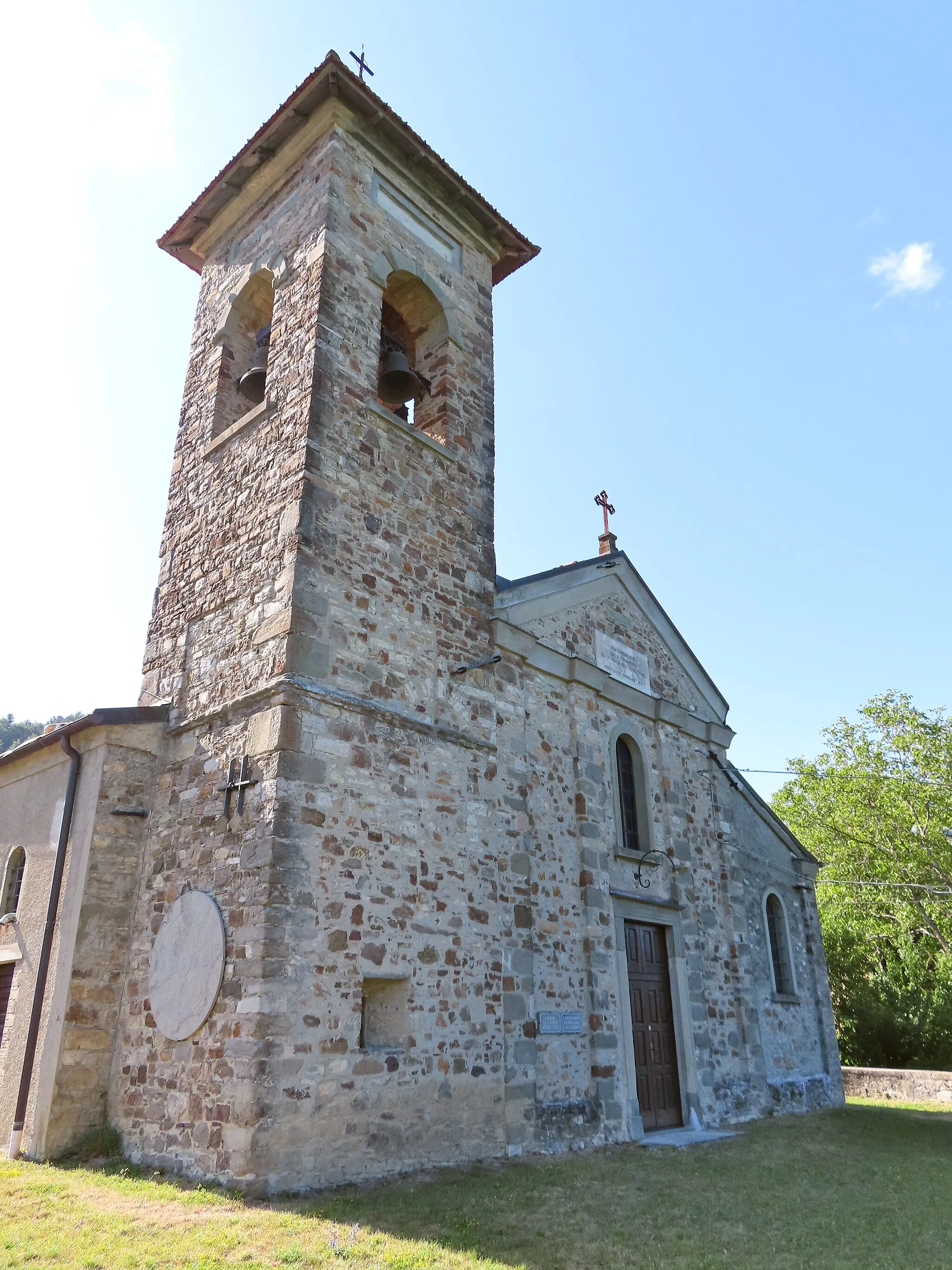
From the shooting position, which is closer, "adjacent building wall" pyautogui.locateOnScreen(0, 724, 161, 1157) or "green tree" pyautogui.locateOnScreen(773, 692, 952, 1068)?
"adjacent building wall" pyautogui.locateOnScreen(0, 724, 161, 1157)

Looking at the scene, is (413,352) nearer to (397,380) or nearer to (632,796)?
(397,380)

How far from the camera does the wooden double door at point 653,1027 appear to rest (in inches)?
401

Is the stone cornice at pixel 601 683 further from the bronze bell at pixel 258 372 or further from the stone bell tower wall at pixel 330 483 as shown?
the bronze bell at pixel 258 372

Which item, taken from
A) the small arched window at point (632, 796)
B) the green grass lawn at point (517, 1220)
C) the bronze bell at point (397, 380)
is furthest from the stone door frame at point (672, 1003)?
the bronze bell at point (397, 380)

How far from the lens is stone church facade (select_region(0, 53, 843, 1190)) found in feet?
23.5

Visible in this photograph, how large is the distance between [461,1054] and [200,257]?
10.6m

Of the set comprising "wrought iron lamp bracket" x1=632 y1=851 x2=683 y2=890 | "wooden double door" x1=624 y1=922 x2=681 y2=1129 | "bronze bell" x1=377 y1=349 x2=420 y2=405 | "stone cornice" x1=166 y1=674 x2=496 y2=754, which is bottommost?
"wooden double door" x1=624 y1=922 x2=681 y2=1129

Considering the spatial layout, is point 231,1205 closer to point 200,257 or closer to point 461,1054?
point 461,1054

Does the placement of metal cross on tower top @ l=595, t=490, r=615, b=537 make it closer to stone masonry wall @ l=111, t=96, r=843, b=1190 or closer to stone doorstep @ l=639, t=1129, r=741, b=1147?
stone masonry wall @ l=111, t=96, r=843, b=1190

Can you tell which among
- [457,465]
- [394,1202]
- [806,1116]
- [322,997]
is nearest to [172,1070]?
[322,997]

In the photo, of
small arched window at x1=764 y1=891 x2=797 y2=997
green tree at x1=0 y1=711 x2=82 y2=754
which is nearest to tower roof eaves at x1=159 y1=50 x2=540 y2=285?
small arched window at x1=764 y1=891 x2=797 y2=997

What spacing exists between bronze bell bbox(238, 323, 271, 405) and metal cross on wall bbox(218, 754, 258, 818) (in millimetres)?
4599

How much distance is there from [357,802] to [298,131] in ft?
26.6

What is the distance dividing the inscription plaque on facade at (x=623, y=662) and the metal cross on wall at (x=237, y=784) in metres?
5.33
